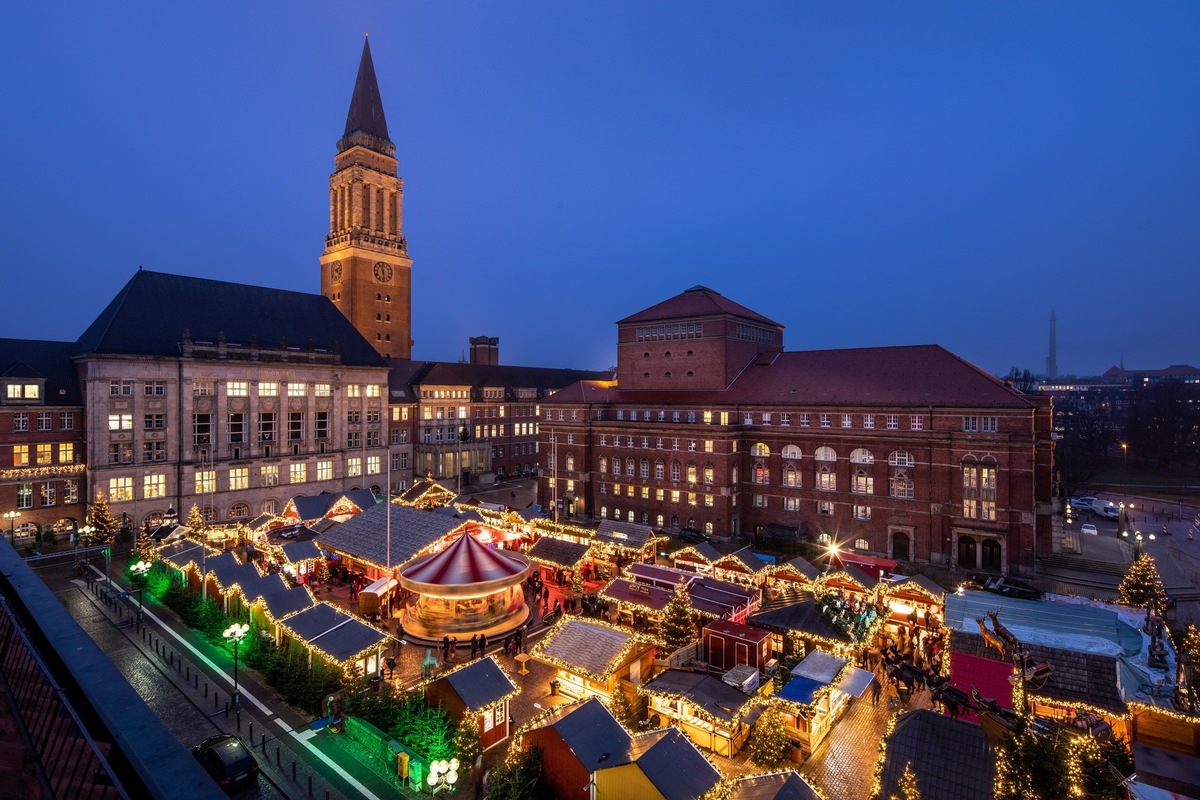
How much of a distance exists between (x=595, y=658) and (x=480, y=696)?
491 cm

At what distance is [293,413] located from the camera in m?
57.7

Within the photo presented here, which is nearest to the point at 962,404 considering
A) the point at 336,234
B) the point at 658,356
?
the point at 658,356

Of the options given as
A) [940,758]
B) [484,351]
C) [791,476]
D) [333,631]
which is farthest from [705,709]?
[484,351]

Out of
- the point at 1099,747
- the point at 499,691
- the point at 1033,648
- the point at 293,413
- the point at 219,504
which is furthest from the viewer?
the point at 293,413

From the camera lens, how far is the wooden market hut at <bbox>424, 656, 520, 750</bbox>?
19.6 m

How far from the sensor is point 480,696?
19.8m

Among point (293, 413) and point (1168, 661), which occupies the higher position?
point (293, 413)

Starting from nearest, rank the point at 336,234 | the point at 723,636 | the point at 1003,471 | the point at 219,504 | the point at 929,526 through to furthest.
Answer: the point at 723,636 < the point at 1003,471 < the point at 929,526 < the point at 219,504 < the point at 336,234

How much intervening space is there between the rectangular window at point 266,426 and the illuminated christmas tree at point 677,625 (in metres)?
45.1

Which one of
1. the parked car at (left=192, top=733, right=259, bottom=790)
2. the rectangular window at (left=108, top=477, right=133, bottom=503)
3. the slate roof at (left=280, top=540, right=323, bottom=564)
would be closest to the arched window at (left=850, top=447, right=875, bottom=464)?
the slate roof at (left=280, top=540, right=323, bottom=564)

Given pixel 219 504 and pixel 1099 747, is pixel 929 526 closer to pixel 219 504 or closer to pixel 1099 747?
pixel 1099 747

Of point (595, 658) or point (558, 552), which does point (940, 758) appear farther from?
point (558, 552)

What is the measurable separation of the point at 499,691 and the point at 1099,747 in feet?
54.4

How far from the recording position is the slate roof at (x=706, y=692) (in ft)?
66.4
